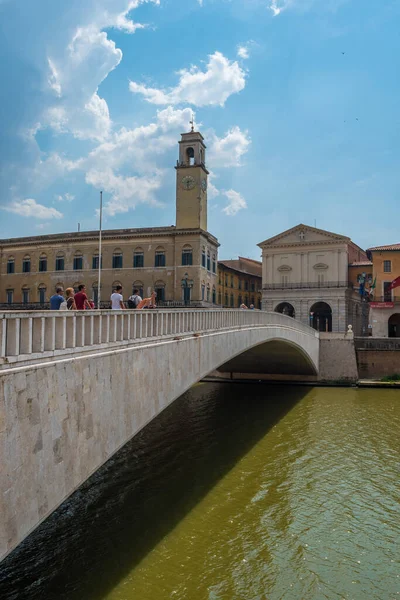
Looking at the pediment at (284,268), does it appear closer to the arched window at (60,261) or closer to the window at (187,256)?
the window at (187,256)

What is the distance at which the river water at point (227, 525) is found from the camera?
934cm

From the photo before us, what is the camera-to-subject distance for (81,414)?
8.32 m

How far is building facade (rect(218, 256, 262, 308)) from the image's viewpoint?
2312 inches

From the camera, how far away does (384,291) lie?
49000 mm

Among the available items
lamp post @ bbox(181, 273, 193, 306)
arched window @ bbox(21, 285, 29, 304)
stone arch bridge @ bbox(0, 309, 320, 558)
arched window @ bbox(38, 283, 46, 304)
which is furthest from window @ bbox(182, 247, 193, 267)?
stone arch bridge @ bbox(0, 309, 320, 558)

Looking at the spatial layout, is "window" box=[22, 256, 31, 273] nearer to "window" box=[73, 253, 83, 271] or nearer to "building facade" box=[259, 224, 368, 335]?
"window" box=[73, 253, 83, 271]

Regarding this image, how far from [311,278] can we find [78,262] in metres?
26.0

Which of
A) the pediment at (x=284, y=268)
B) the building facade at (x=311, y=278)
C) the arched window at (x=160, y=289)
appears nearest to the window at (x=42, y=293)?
the arched window at (x=160, y=289)

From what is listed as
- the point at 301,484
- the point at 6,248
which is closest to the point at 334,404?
the point at 301,484

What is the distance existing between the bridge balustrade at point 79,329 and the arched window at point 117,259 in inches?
1507

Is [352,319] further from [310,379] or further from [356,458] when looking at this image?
[356,458]

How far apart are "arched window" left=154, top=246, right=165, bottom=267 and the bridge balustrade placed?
36.3 metres

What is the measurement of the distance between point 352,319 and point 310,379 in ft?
78.8

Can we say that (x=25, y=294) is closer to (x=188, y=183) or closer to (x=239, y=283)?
(x=188, y=183)
